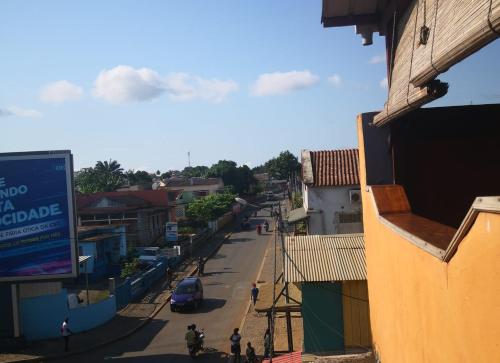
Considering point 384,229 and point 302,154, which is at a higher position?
point 302,154

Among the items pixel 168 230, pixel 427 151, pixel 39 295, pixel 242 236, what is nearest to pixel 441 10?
pixel 427 151

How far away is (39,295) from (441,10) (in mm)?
17305

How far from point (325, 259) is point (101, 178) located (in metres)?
54.3

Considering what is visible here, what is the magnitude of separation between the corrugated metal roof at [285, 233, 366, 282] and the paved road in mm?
4841

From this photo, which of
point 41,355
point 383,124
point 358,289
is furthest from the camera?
point 41,355

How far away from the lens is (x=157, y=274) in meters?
26.3

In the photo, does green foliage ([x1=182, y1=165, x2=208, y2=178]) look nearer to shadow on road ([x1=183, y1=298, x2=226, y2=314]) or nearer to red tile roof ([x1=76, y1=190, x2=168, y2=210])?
red tile roof ([x1=76, y1=190, x2=168, y2=210])

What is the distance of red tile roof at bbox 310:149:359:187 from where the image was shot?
70.4 feet

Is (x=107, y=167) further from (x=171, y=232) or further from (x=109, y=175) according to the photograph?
(x=171, y=232)

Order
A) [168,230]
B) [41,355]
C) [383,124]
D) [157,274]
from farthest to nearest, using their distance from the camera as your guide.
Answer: [168,230] → [157,274] → [41,355] → [383,124]

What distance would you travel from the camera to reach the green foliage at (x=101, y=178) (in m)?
57.2

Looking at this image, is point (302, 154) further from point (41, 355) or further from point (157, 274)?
point (41, 355)

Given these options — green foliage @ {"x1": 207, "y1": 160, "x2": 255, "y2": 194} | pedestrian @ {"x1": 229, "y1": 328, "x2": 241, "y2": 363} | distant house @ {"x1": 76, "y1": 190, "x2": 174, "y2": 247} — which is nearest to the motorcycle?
pedestrian @ {"x1": 229, "y1": 328, "x2": 241, "y2": 363}

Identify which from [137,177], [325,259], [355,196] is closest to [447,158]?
[325,259]
